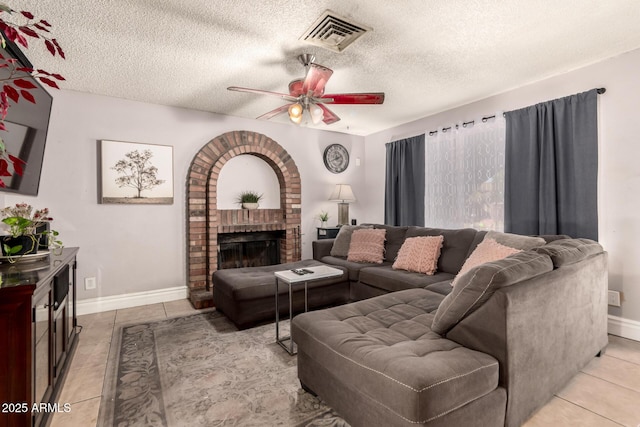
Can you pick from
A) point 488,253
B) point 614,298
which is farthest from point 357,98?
point 614,298

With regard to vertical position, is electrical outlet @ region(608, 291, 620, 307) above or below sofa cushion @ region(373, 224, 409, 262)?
below

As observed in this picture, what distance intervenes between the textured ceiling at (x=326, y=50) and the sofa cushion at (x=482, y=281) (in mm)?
1611

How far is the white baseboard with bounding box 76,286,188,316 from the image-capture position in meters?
3.34

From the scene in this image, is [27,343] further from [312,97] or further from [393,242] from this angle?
[393,242]

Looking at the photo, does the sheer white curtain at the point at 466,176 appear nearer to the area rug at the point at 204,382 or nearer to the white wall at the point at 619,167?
the white wall at the point at 619,167

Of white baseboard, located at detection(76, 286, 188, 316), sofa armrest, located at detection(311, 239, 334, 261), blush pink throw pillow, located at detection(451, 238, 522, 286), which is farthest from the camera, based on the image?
sofa armrest, located at detection(311, 239, 334, 261)

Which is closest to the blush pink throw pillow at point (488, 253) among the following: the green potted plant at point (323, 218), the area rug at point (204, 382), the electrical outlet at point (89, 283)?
the area rug at point (204, 382)

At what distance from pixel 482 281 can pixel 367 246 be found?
2.30m

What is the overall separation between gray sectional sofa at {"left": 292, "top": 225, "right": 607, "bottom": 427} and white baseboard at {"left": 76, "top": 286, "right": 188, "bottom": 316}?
8.24 feet

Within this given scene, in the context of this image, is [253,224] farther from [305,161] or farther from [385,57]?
[385,57]

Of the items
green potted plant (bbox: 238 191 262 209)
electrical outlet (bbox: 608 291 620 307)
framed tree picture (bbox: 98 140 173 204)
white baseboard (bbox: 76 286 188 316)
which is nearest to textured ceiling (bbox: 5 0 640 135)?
framed tree picture (bbox: 98 140 173 204)

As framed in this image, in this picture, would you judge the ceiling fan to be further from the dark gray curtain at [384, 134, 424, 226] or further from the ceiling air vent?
the dark gray curtain at [384, 134, 424, 226]

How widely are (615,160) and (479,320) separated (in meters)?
2.33

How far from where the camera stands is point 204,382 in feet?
6.61
